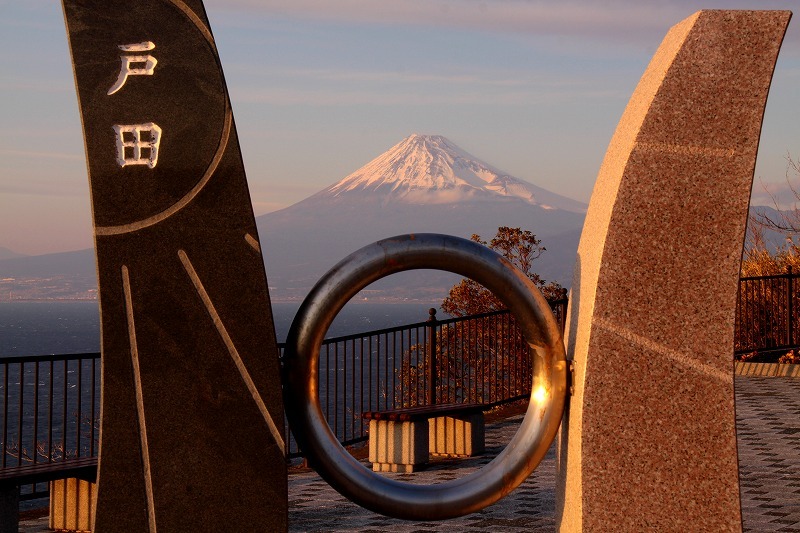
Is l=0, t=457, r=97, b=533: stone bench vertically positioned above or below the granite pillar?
below

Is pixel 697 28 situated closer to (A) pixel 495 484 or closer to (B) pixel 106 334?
(A) pixel 495 484

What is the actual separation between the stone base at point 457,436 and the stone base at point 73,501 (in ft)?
12.5

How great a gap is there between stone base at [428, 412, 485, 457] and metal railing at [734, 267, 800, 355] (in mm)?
7281

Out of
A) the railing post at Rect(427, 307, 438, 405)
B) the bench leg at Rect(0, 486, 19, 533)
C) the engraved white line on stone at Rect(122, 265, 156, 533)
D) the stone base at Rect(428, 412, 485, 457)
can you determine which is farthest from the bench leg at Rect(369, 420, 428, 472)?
the engraved white line on stone at Rect(122, 265, 156, 533)

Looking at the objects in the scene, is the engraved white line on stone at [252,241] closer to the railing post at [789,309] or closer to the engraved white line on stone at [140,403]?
the engraved white line on stone at [140,403]

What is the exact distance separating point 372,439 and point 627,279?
5.22m

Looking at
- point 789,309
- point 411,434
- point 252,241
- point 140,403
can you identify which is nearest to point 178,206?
point 252,241

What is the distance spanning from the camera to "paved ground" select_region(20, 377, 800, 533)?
7.03m

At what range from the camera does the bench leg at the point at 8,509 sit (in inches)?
241

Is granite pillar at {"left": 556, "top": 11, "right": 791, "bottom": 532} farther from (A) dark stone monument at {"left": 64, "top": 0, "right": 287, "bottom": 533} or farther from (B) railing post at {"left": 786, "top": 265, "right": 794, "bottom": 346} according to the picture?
(B) railing post at {"left": 786, "top": 265, "right": 794, "bottom": 346}

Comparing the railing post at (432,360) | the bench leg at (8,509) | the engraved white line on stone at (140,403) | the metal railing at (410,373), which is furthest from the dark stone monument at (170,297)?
the railing post at (432,360)

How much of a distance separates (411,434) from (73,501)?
10.5ft

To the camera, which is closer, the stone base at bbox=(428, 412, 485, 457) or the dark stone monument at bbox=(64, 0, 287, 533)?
the dark stone monument at bbox=(64, 0, 287, 533)

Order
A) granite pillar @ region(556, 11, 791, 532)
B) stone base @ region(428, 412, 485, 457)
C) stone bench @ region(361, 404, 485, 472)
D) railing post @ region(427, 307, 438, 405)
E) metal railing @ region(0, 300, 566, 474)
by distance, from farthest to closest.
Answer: railing post @ region(427, 307, 438, 405), stone base @ region(428, 412, 485, 457), stone bench @ region(361, 404, 485, 472), metal railing @ region(0, 300, 566, 474), granite pillar @ region(556, 11, 791, 532)
